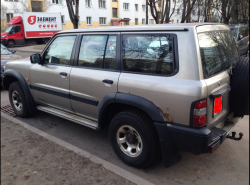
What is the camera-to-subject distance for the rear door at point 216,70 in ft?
8.11

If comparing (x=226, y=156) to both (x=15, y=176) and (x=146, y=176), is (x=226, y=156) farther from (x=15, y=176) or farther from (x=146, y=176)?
(x=15, y=176)

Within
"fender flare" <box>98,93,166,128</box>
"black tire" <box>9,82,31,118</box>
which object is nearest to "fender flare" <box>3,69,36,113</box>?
"black tire" <box>9,82,31,118</box>

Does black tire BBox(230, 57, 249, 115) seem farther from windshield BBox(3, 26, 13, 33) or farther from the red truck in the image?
windshield BBox(3, 26, 13, 33)

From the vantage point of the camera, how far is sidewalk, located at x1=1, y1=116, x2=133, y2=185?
277 centimetres

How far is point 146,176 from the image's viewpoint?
9.44 ft

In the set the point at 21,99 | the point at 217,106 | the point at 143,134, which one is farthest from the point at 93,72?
the point at 21,99

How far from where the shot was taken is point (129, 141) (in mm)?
2982

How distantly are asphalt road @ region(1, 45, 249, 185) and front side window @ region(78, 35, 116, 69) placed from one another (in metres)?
1.28

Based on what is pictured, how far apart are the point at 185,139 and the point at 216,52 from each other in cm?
116

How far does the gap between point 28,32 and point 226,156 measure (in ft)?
85.4

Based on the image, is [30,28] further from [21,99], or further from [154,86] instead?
[154,86]

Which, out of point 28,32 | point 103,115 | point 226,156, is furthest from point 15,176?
point 28,32

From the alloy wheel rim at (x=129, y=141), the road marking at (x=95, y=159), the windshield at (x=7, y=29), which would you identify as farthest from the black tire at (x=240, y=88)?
the windshield at (x=7, y=29)

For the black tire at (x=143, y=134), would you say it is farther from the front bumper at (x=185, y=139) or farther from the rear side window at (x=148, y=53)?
the rear side window at (x=148, y=53)
